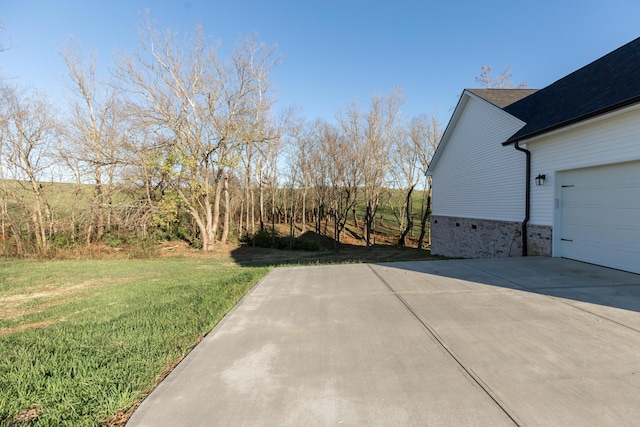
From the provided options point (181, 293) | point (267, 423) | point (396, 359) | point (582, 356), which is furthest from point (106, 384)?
point (582, 356)

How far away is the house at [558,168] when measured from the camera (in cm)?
610

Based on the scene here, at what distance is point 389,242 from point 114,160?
22.5m

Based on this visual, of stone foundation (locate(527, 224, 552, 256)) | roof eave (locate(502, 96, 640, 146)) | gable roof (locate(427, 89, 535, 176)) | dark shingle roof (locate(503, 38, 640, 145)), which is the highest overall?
gable roof (locate(427, 89, 535, 176))

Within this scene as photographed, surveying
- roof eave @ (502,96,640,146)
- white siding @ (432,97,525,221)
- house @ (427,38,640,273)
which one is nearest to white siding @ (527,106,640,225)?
house @ (427,38,640,273)

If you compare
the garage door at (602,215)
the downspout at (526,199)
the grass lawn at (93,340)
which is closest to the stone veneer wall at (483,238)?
the downspout at (526,199)

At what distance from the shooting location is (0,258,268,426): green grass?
224 cm

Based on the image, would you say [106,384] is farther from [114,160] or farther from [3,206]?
[3,206]

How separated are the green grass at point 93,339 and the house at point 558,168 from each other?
Result: 7318 millimetres

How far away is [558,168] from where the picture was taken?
7.69m

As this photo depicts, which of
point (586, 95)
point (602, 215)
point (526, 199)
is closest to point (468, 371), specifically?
point (602, 215)

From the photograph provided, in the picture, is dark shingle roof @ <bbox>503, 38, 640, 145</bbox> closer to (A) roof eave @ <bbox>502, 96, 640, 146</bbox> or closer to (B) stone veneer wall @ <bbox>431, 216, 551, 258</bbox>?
(A) roof eave @ <bbox>502, 96, 640, 146</bbox>

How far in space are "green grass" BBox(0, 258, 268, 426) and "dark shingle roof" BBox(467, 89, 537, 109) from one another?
10393mm

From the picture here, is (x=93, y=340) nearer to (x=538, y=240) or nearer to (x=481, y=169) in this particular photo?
(x=538, y=240)

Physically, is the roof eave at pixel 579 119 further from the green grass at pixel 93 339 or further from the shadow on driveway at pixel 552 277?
the green grass at pixel 93 339
